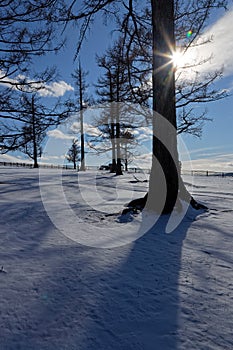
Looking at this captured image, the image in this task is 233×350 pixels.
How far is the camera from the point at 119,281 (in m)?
2.45

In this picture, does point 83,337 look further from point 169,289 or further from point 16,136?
point 16,136

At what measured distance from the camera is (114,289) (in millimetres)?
2297

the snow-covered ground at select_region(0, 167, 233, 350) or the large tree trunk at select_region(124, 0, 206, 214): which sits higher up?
the large tree trunk at select_region(124, 0, 206, 214)

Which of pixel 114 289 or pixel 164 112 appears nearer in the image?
pixel 114 289

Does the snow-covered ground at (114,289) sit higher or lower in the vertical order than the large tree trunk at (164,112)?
lower

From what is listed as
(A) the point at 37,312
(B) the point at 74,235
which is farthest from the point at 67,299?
(B) the point at 74,235

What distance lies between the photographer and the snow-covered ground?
1681 mm

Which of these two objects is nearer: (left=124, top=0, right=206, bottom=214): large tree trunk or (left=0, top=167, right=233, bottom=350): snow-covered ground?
(left=0, top=167, right=233, bottom=350): snow-covered ground

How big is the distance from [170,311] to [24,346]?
1111 mm

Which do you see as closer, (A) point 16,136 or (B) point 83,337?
(B) point 83,337

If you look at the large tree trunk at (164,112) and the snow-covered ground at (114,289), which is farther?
the large tree trunk at (164,112)

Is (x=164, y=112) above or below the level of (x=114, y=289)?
above

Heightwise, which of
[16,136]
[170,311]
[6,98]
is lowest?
[170,311]

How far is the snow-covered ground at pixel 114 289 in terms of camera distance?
168 cm
